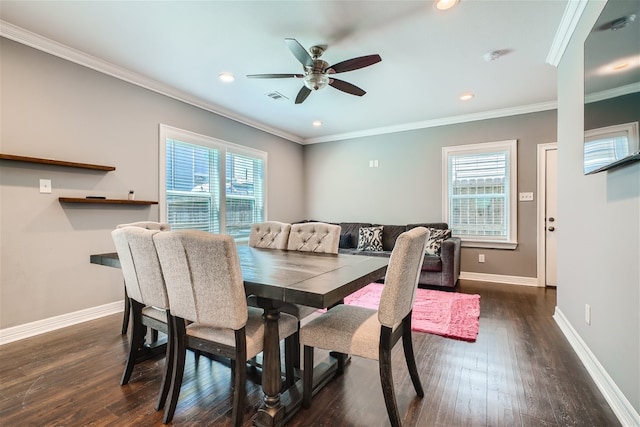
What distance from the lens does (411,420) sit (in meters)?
1.54

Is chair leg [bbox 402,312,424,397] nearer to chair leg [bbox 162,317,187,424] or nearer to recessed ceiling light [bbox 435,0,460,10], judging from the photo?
chair leg [bbox 162,317,187,424]

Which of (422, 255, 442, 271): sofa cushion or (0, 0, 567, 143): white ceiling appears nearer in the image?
(0, 0, 567, 143): white ceiling

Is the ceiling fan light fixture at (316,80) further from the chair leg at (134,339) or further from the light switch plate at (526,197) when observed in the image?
the light switch plate at (526,197)

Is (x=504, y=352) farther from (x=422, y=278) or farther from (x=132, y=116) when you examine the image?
(x=132, y=116)

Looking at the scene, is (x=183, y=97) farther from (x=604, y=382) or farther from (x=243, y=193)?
(x=604, y=382)

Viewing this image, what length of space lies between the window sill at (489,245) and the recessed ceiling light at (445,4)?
11.3 ft

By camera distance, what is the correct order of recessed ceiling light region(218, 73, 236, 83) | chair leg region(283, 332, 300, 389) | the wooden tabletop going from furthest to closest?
recessed ceiling light region(218, 73, 236, 83) < chair leg region(283, 332, 300, 389) < the wooden tabletop

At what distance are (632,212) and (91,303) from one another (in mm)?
4215

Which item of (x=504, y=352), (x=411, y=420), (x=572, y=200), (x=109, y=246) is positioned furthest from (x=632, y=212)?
(x=109, y=246)

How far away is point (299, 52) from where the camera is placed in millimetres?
2273

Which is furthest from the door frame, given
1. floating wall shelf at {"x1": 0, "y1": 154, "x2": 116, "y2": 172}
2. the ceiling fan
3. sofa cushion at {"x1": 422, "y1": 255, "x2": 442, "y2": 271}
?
floating wall shelf at {"x1": 0, "y1": 154, "x2": 116, "y2": 172}

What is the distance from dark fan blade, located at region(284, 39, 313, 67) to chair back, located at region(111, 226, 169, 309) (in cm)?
158

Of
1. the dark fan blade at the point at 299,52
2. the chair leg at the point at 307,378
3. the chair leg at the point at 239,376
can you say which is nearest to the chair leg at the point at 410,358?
the chair leg at the point at 307,378

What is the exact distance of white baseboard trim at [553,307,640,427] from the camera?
4.75ft
